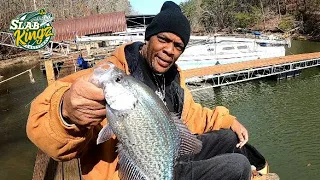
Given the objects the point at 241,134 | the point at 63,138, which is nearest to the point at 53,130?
the point at 63,138

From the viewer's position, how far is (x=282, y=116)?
536 inches

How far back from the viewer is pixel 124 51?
239 centimetres

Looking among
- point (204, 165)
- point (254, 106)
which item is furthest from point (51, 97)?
point (254, 106)

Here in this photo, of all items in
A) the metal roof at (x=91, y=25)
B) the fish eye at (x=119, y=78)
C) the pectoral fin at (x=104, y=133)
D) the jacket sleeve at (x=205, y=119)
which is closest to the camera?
the fish eye at (x=119, y=78)

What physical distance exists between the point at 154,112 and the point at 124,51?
89 cm

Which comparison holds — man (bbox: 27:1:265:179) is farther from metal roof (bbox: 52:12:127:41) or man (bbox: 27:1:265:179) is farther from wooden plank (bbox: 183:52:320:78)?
metal roof (bbox: 52:12:127:41)

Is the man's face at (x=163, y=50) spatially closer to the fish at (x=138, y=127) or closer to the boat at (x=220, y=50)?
the fish at (x=138, y=127)

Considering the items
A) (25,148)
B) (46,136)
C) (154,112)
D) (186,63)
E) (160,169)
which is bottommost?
(25,148)

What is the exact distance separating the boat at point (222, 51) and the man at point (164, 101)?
16.4 m

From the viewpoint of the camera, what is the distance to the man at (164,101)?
164 centimetres

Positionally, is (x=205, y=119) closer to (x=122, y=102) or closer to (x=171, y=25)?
(x=171, y=25)

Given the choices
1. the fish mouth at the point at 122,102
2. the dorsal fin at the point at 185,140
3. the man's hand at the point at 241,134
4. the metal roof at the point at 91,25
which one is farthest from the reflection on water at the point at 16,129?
the fish mouth at the point at 122,102

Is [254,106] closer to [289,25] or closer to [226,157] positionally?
[226,157]

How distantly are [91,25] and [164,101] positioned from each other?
3011cm
